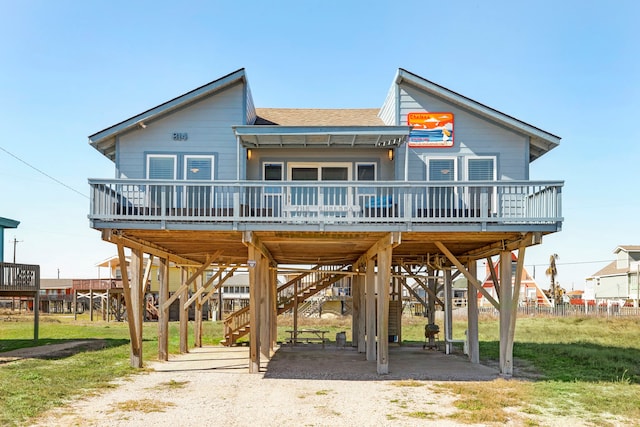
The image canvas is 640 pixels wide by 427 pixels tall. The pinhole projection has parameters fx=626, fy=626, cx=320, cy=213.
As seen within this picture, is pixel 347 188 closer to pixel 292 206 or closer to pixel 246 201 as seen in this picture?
pixel 292 206

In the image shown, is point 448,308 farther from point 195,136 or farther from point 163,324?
point 195,136

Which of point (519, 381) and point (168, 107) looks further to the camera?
point (168, 107)

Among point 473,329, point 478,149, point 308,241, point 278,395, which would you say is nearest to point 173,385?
point 278,395

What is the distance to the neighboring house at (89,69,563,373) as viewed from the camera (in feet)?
52.5

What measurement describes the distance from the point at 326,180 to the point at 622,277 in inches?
2197

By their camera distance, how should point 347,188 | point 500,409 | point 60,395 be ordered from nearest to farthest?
point 500,409 < point 60,395 < point 347,188

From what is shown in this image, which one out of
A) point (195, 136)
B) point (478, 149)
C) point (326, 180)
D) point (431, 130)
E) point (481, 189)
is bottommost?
point (481, 189)

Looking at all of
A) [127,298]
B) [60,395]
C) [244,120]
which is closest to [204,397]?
[60,395]

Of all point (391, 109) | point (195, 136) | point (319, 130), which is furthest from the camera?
point (391, 109)

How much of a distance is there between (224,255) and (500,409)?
45.7 feet

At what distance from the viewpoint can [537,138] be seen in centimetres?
1795

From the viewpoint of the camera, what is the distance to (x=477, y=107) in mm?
17766

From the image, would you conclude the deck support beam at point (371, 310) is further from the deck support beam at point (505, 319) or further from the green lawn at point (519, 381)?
the green lawn at point (519, 381)

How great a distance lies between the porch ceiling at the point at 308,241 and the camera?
55.3 ft
